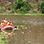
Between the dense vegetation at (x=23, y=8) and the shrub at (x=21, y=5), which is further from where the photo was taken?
the shrub at (x=21, y=5)

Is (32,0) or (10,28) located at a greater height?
(10,28)

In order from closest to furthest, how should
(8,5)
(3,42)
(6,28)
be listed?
1. (3,42)
2. (6,28)
3. (8,5)

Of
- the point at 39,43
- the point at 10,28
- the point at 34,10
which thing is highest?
the point at 39,43

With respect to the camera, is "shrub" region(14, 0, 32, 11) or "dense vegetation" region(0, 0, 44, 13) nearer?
"dense vegetation" region(0, 0, 44, 13)

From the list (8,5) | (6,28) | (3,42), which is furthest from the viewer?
(8,5)

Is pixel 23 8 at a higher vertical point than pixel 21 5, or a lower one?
lower

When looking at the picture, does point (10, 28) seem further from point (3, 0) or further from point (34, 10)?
point (3, 0)

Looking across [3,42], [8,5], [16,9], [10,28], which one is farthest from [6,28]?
[8,5]

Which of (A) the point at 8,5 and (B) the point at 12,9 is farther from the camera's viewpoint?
(A) the point at 8,5

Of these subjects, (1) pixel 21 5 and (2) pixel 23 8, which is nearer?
(2) pixel 23 8

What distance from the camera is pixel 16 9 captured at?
39438mm

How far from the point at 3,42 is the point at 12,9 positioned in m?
29.0

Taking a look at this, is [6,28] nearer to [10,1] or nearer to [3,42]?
[3,42]

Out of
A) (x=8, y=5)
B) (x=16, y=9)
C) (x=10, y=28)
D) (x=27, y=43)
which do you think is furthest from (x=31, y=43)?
(x=8, y=5)
